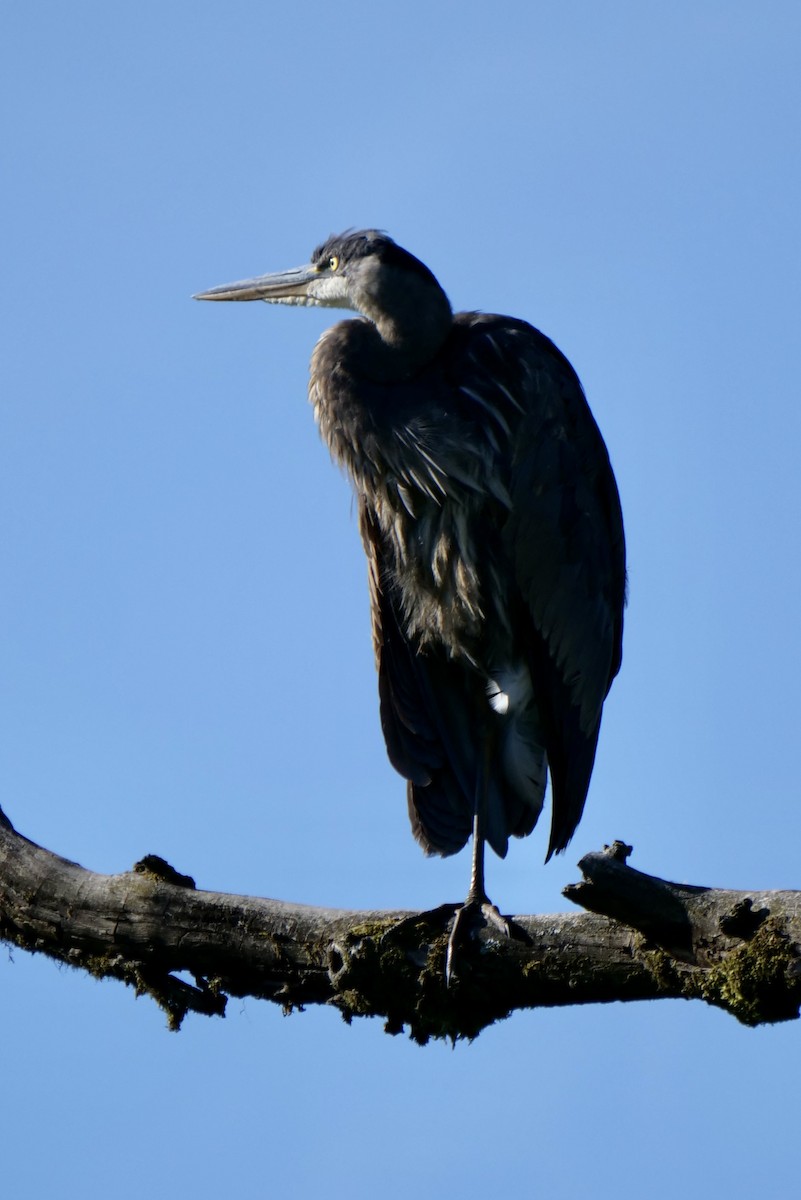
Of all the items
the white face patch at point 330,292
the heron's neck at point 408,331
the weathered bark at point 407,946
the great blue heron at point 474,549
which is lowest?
the weathered bark at point 407,946

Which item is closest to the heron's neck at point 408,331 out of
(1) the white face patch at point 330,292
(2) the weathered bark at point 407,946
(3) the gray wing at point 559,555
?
(3) the gray wing at point 559,555

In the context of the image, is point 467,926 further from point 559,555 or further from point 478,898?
point 559,555

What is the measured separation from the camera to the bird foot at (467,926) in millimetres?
3996

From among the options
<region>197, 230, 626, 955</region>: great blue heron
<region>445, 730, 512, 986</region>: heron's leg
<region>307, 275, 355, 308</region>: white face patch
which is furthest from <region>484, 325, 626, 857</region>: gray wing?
<region>307, 275, 355, 308</region>: white face patch

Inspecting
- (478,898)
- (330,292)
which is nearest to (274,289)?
(330,292)

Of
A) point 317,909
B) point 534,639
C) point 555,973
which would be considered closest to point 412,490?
point 534,639

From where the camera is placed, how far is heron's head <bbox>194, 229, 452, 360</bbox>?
17.7ft

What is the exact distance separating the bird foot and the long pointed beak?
2.76 m

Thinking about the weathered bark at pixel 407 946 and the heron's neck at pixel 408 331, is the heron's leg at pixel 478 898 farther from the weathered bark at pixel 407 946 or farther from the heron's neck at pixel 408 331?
the heron's neck at pixel 408 331

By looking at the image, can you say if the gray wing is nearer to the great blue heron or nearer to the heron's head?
the great blue heron

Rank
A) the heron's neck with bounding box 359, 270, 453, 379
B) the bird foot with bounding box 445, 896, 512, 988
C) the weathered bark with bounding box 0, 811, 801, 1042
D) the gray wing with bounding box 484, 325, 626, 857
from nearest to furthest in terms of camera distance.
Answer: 1. the weathered bark with bounding box 0, 811, 801, 1042
2. the bird foot with bounding box 445, 896, 512, 988
3. the gray wing with bounding box 484, 325, 626, 857
4. the heron's neck with bounding box 359, 270, 453, 379

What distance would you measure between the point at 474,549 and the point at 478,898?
123 centimetres

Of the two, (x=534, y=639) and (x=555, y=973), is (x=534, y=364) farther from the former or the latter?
(x=555, y=973)

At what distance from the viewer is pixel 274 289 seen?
245 inches
